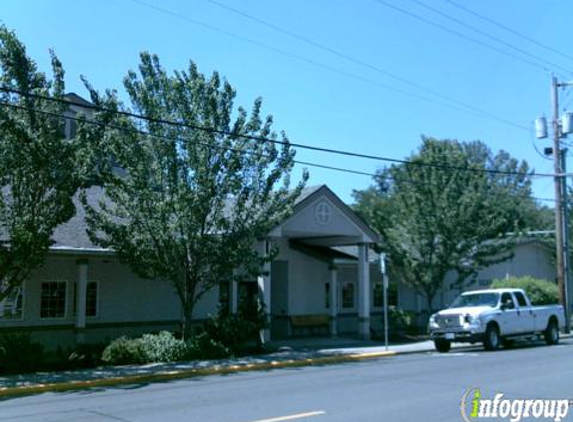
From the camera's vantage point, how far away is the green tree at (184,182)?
18234 mm

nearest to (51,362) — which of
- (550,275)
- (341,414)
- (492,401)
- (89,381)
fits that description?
(89,381)

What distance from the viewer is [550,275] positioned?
41719 millimetres

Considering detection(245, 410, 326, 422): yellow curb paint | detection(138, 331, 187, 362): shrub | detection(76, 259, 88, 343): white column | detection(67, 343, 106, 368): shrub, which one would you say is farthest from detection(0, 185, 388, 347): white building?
detection(245, 410, 326, 422): yellow curb paint

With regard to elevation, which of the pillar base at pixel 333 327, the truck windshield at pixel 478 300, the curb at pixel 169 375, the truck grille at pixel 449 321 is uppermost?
the truck windshield at pixel 478 300

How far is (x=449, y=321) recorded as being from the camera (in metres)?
21.3

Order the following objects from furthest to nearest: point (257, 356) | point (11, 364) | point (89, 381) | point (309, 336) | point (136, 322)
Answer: point (309, 336), point (136, 322), point (257, 356), point (11, 364), point (89, 381)

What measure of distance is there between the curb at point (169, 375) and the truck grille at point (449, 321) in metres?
2.57

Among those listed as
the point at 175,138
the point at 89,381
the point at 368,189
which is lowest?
the point at 89,381

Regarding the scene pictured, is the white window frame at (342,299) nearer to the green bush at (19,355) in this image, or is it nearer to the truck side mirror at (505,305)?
the truck side mirror at (505,305)

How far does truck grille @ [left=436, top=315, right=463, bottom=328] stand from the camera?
21.2 m

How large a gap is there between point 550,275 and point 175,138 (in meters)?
31.2

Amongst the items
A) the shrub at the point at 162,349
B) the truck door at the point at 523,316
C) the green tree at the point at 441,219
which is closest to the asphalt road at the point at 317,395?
the shrub at the point at 162,349

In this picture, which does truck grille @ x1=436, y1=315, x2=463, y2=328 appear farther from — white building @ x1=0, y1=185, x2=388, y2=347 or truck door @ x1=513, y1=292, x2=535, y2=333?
white building @ x1=0, y1=185, x2=388, y2=347

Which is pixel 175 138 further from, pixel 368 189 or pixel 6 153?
pixel 368 189
